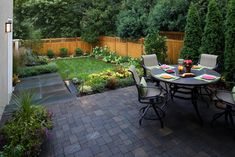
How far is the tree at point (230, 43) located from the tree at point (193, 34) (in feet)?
4.23

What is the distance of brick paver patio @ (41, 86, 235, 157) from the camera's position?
2.88 meters

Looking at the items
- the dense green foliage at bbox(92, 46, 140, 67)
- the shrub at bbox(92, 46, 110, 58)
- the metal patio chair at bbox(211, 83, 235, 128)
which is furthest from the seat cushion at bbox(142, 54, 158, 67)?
the shrub at bbox(92, 46, 110, 58)

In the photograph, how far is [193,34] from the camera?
264 inches

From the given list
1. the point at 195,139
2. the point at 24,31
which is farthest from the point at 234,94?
the point at 24,31

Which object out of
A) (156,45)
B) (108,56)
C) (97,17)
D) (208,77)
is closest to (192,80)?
(208,77)

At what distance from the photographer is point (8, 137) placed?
9.13 feet

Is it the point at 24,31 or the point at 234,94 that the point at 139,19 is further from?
the point at 234,94

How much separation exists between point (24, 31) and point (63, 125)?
883 cm

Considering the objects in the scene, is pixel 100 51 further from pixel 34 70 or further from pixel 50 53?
pixel 34 70

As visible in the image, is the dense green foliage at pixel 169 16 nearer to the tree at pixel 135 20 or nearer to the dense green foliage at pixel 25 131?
the tree at pixel 135 20

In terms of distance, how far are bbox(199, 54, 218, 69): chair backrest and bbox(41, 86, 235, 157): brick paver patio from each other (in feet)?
4.58

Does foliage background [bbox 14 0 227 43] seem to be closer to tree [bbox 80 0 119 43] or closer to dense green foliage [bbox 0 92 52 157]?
tree [bbox 80 0 119 43]

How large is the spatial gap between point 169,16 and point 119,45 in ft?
13.4

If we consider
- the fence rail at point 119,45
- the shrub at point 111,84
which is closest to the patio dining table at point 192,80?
the shrub at point 111,84
